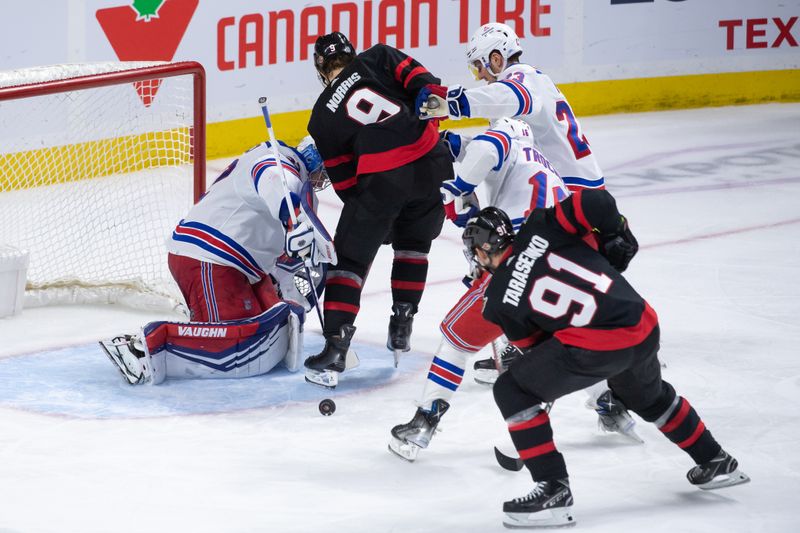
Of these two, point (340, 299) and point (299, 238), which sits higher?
point (299, 238)

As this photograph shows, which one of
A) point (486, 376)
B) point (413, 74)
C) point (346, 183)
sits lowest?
point (486, 376)

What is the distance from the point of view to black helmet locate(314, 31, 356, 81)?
13.7ft

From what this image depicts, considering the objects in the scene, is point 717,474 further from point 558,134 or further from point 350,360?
point 558,134

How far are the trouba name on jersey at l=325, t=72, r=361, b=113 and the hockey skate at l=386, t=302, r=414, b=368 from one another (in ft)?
2.42

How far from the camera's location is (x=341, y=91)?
4.12 m

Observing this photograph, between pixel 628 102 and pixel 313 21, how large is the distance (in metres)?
2.37

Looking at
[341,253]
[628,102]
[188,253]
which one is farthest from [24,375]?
[628,102]

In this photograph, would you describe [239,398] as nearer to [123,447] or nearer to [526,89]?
[123,447]

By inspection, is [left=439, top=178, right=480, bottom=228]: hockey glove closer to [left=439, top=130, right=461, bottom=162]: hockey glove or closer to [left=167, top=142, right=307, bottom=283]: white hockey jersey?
[left=439, top=130, right=461, bottom=162]: hockey glove

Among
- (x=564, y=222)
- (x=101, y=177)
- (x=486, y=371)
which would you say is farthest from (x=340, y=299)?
(x=101, y=177)

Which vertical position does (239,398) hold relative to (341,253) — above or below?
below

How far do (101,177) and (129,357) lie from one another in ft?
6.57

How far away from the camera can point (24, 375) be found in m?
4.24

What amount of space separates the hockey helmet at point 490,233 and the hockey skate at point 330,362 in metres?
1.05
